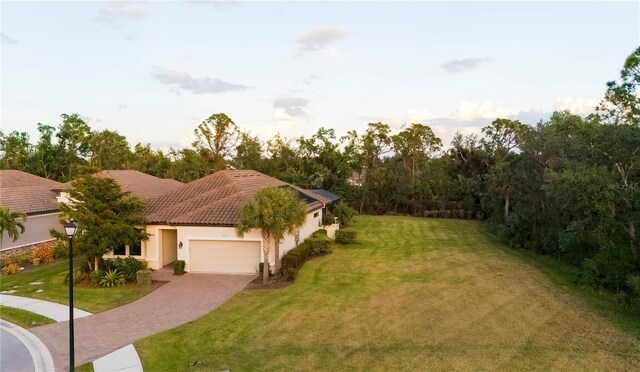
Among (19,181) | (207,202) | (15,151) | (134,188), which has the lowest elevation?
(207,202)

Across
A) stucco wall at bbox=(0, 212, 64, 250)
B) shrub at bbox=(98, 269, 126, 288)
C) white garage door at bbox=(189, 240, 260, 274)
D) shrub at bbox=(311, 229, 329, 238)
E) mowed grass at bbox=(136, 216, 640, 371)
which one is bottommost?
mowed grass at bbox=(136, 216, 640, 371)

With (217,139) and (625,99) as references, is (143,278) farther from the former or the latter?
(217,139)

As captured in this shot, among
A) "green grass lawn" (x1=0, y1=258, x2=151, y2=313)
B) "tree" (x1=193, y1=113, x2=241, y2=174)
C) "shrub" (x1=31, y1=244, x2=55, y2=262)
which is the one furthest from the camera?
"tree" (x1=193, y1=113, x2=241, y2=174)

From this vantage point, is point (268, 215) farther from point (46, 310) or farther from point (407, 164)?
point (407, 164)

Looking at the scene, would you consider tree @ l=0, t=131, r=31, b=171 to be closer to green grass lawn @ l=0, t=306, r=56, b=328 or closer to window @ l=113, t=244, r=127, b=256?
window @ l=113, t=244, r=127, b=256

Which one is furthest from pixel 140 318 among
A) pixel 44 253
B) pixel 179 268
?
pixel 44 253

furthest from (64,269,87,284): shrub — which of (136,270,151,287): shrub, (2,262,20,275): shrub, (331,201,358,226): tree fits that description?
(331,201,358,226): tree
